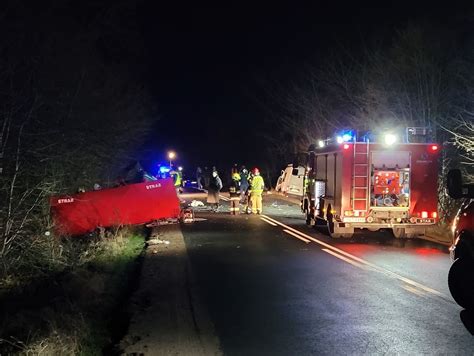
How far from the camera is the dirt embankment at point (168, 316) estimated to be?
598 centimetres

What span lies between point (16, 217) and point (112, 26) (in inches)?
369

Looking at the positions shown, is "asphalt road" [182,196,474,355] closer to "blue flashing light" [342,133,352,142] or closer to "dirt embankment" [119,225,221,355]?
"dirt embankment" [119,225,221,355]

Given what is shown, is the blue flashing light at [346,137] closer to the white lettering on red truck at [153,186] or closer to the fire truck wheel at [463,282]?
the white lettering on red truck at [153,186]

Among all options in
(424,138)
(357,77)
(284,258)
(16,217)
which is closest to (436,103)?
(424,138)

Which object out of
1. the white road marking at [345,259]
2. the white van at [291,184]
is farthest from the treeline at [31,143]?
the white van at [291,184]

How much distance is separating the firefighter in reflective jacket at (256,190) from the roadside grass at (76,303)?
898cm

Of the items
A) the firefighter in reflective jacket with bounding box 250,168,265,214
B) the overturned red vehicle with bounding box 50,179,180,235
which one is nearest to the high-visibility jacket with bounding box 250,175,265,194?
the firefighter in reflective jacket with bounding box 250,168,265,214

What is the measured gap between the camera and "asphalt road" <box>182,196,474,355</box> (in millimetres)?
6191

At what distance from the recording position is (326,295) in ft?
27.9

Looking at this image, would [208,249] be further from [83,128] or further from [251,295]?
[251,295]

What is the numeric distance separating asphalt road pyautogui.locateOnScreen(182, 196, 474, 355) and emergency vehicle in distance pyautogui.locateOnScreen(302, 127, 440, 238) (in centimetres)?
56

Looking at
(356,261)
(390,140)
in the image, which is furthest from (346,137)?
(356,261)

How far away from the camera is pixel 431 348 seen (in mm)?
5949

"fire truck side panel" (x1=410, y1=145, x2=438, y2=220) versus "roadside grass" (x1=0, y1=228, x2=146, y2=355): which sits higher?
"fire truck side panel" (x1=410, y1=145, x2=438, y2=220)
